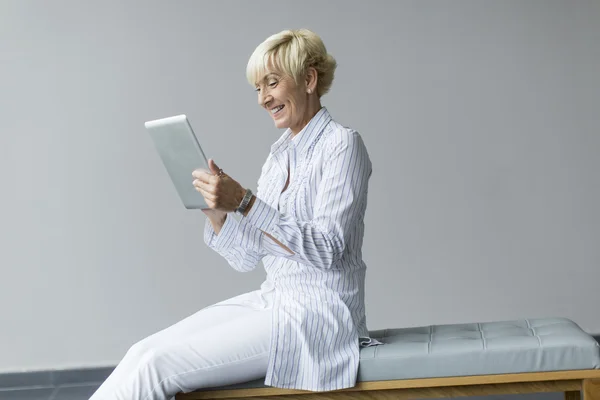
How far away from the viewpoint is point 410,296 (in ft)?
15.3

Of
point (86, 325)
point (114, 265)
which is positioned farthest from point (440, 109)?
point (86, 325)

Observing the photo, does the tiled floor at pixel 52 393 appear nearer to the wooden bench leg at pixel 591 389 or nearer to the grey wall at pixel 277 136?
the grey wall at pixel 277 136

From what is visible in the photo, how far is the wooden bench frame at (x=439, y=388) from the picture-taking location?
238 cm

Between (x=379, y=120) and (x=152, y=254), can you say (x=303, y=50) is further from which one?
(x=152, y=254)

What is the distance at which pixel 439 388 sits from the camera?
8.04 feet

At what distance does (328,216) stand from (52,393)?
2806 mm

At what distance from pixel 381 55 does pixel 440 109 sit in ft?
1.45

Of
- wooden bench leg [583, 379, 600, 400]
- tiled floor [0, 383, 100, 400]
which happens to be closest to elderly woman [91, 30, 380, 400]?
wooden bench leg [583, 379, 600, 400]

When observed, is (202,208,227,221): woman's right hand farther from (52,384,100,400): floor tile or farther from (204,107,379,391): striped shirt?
(52,384,100,400): floor tile

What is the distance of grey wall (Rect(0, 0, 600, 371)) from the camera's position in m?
4.61

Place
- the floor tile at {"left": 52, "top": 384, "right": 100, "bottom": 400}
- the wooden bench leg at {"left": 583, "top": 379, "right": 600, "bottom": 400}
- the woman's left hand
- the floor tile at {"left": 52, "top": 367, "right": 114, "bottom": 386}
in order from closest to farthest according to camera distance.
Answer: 1. the woman's left hand
2. the wooden bench leg at {"left": 583, "top": 379, "right": 600, "bottom": 400}
3. the floor tile at {"left": 52, "top": 384, "right": 100, "bottom": 400}
4. the floor tile at {"left": 52, "top": 367, "right": 114, "bottom": 386}

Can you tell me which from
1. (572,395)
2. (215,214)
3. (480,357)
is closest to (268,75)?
(215,214)

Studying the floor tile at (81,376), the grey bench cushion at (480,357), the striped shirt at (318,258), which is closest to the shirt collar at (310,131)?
the striped shirt at (318,258)

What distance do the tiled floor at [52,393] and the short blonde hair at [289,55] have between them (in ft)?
8.23
